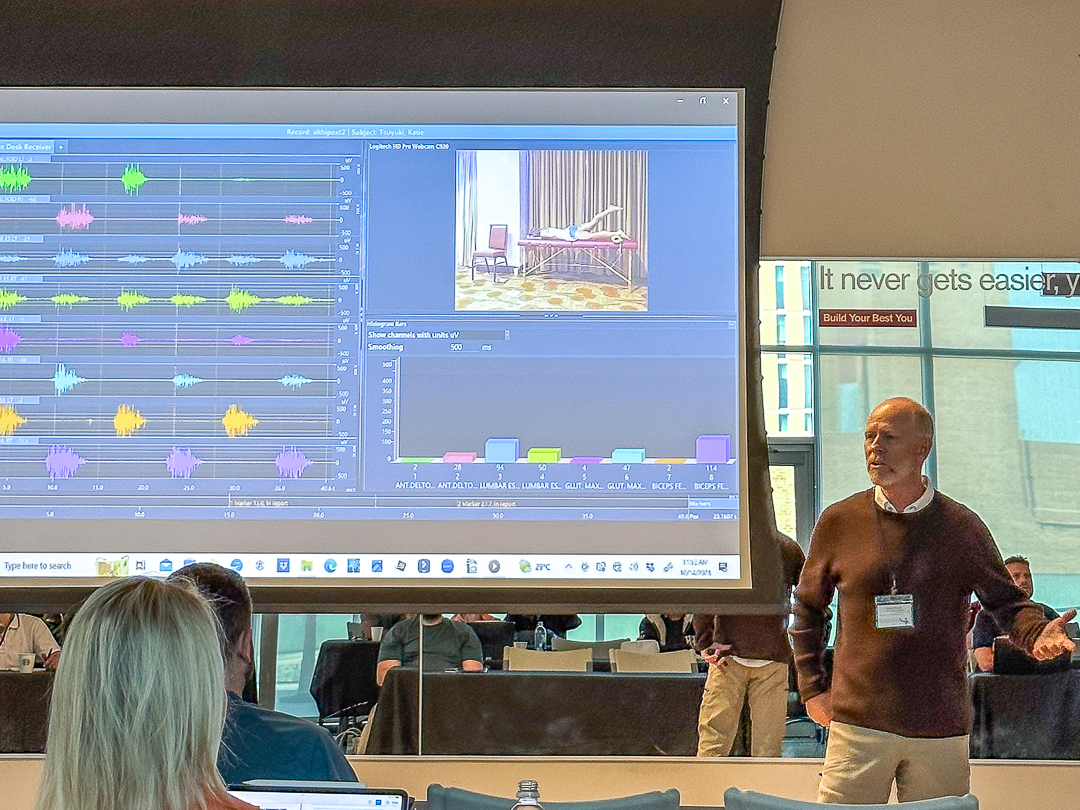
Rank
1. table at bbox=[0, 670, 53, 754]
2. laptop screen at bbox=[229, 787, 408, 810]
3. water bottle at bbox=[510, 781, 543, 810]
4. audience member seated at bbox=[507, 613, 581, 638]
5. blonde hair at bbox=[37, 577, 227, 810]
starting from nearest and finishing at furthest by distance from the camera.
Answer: blonde hair at bbox=[37, 577, 227, 810], laptop screen at bbox=[229, 787, 408, 810], water bottle at bbox=[510, 781, 543, 810], audience member seated at bbox=[507, 613, 581, 638], table at bbox=[0, 670, 53, 754]

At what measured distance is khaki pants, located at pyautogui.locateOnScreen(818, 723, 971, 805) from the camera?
9.84ft

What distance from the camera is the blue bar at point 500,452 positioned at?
9.92 feet

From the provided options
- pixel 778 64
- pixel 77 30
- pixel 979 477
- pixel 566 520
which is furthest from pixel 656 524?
pixel 77 30

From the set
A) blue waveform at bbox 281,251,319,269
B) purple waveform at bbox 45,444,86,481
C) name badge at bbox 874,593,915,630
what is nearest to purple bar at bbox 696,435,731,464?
name badge at bbox 874,593,915,630

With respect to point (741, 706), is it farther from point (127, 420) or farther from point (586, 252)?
point (127, 420)

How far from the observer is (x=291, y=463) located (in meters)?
3.01

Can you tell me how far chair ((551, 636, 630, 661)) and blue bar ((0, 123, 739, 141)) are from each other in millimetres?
1535

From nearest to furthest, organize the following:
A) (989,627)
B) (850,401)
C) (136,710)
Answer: (136,710)
(989,627)
(850,401)

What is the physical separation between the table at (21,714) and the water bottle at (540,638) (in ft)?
5.28

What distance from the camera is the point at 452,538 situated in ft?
9.84

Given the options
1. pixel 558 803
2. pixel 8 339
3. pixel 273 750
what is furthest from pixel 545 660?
pixel 8 339

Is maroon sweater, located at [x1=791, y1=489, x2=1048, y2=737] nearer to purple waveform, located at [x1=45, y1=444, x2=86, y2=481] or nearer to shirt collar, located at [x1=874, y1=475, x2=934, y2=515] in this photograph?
shirt collar, located at [x1=874, y1=475, x2=934, y2=515]

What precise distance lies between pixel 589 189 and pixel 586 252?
182 millimetres

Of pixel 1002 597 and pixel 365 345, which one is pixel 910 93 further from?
pixel 365 345
